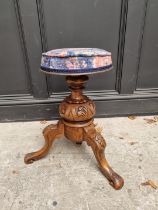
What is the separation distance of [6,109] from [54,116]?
1.53 feet

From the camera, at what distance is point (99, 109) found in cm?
192

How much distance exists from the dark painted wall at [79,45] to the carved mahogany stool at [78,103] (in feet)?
1.81

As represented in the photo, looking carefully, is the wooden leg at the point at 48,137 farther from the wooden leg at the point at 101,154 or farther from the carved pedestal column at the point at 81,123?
the wooden leg at the point at 101,154

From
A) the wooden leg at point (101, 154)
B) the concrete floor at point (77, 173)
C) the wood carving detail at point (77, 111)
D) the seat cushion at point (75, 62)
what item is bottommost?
the concrete floor at point (77, 173)

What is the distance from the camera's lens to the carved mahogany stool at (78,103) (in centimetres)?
95

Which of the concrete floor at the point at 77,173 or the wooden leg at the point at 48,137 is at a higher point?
the wooden leg at the point at 48,137

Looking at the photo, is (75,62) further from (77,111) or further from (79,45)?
(79,45)

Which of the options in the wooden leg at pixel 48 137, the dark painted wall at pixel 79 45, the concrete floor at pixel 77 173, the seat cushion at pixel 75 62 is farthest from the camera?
the dark painted wall at pixel 79 45

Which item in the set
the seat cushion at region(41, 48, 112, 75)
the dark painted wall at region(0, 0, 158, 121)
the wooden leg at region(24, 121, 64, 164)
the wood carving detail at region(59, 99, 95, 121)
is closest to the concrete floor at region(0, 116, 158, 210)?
the wooden leg at region(24, 121, 64, 164)

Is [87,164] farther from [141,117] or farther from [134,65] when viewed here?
[134,65]

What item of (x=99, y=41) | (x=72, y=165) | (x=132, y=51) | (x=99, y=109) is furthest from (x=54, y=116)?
(x=132, y=51)

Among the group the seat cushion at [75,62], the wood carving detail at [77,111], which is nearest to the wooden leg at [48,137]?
the wood carving detail at [77,111]

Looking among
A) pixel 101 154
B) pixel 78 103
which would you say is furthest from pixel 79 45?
pixel 101 154

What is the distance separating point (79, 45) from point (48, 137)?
846 mm
